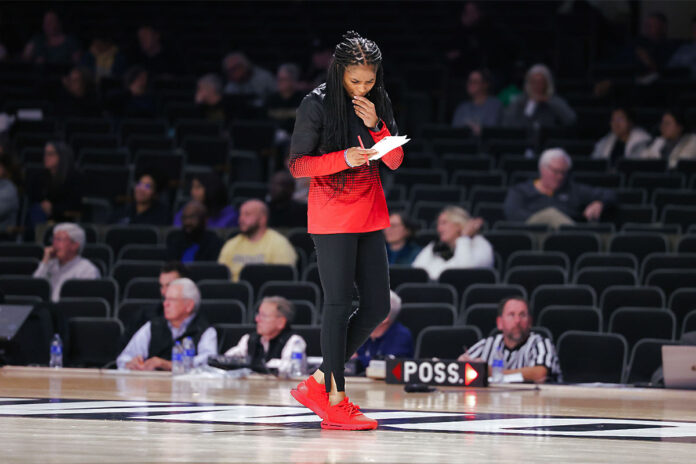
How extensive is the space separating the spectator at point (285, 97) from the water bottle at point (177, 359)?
507 cm

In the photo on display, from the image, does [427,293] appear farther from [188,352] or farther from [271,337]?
[188,352]

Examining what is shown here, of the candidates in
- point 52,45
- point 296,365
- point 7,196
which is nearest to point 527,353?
point 296,365

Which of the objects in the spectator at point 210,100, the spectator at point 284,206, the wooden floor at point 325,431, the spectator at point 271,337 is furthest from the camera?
the spectator at point 210,100

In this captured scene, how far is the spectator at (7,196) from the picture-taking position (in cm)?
864

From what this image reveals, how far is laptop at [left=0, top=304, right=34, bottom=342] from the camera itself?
232 inches

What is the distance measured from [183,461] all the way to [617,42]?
432 inches

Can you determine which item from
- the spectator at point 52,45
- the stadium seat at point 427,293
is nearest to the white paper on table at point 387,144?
the stadium seat at point 427,293

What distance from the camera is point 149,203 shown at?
877 cm

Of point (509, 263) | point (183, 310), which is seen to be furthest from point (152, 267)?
point (509, 263)

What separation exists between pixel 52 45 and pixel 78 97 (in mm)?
Answer: 1809

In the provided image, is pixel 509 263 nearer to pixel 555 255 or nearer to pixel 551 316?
pixel 555 255

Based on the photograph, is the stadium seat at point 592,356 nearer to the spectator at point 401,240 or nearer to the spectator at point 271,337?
the spectator at point 271,337

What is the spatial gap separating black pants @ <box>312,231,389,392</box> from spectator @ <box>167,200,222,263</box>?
4.36 metres

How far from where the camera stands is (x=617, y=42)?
12.8m
